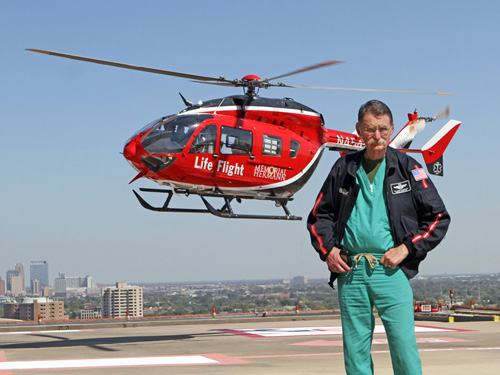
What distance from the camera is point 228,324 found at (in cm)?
2369

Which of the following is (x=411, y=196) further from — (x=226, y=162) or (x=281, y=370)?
(x=226, y=162)

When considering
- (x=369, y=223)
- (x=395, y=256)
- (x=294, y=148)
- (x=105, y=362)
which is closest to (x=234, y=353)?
(x=105, y=362)

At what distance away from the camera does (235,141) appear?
18.5 m

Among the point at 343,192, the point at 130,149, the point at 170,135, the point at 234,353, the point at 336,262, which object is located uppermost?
the point at 170,135

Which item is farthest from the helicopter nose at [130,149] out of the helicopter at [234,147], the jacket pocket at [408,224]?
the jacket pocket at [408,224]

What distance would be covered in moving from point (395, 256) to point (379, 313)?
41 cm

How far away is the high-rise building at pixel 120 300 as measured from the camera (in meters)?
80.3

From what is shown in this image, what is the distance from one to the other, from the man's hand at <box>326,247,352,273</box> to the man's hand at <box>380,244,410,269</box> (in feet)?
0.81

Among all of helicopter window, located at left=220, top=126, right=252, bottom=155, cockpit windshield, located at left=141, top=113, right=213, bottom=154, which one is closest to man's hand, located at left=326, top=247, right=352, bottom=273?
cockpit windshield, located at left=141, top=113, right=213, bottom=154

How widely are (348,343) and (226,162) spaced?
1398 cm

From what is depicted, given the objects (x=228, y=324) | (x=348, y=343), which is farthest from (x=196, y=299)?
(x=348, y=343)

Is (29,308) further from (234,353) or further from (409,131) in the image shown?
(234,353)

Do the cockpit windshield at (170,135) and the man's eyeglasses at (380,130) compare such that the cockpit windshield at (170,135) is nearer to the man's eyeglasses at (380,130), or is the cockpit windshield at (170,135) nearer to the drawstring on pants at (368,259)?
the man's eyeglasses at (380,130)

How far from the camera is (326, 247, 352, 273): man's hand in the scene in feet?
15.0
